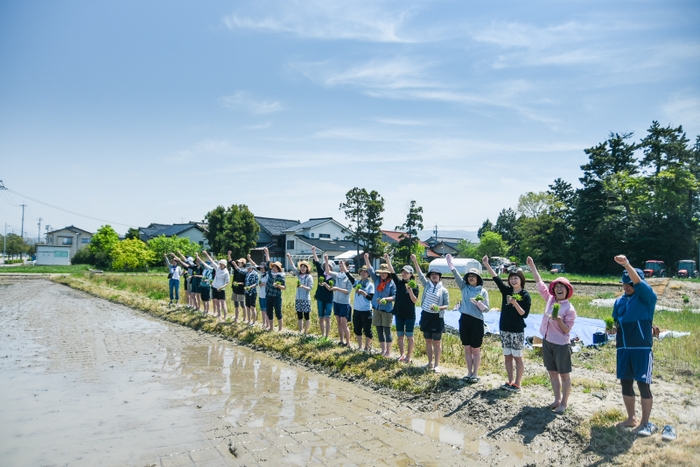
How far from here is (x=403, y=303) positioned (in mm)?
7469

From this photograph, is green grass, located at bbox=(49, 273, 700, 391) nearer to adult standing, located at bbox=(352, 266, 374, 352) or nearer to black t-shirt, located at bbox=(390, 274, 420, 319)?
adult standing, located at bbox=(352, 266, 374, 352)

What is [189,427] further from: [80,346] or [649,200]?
[649,200]

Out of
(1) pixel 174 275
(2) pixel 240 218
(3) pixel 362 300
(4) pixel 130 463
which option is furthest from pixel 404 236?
(4) pixel 130 463

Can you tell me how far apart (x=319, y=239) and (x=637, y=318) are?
41.1 meters

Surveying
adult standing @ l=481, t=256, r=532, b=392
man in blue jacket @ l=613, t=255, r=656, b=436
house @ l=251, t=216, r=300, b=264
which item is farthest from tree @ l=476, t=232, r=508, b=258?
man in blue jacket @ l=613, t=255, r=656, b=436

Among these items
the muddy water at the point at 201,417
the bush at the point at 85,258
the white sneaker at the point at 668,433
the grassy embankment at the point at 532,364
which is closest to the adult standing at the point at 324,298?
the grassy embankment at the point at 532,364

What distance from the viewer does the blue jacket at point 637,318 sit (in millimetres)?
4648

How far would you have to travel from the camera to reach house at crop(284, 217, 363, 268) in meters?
43.4

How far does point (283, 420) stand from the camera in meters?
5.52

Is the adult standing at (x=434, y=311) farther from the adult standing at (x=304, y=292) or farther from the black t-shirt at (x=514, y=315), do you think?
the adult standing at (x=304, y=292)

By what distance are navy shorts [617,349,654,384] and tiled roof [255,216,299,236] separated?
42345 millimetres

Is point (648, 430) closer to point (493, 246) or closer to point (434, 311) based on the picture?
point (434, 311)

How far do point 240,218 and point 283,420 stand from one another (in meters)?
32.7

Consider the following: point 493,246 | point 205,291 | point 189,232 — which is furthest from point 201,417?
point 189,232
